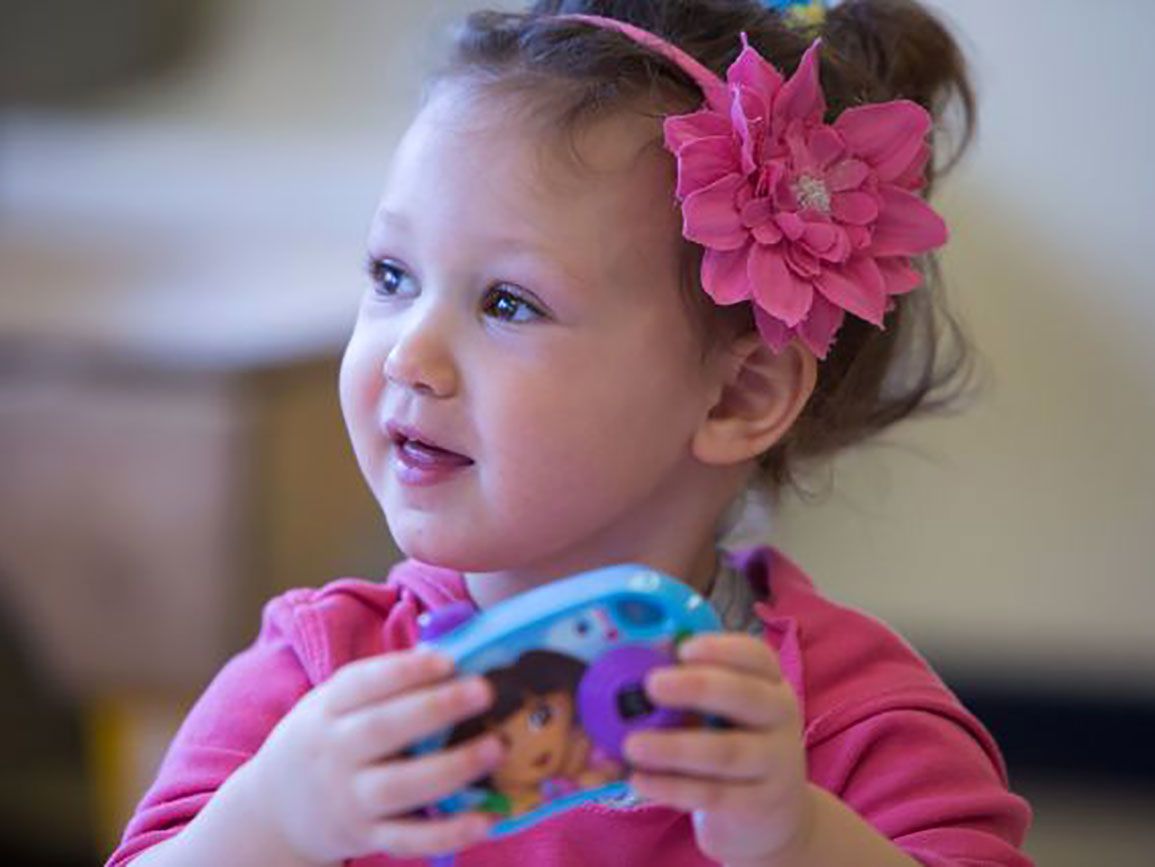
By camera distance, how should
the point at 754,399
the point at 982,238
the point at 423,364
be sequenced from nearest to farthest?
the point at 423,364, the point at 754,399, the point at 982,238

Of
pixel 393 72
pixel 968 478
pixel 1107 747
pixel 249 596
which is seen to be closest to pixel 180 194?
pixel 393 72

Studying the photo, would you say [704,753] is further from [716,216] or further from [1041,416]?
[1041,416]

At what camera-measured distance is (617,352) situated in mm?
869

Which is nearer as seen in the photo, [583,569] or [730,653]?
[730,653]

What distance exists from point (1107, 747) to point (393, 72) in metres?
1.05

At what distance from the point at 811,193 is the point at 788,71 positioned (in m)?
0.09

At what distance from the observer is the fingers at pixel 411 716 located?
650 millimetres

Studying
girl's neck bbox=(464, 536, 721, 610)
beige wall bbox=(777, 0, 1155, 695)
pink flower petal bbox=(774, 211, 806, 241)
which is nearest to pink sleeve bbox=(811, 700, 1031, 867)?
girl's neck bbox=(464, 536, 721, 610)

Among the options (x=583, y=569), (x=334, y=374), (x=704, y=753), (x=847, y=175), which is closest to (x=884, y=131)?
(x=847, y=175)

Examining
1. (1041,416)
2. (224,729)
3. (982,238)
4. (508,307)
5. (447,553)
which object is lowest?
(1041,416)

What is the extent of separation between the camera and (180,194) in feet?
A: 6.75

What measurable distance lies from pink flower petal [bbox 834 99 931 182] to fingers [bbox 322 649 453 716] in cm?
35

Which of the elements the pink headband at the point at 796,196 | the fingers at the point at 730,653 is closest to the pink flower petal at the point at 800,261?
the pink headband at the point at 796,196

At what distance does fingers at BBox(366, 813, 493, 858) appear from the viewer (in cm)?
66
